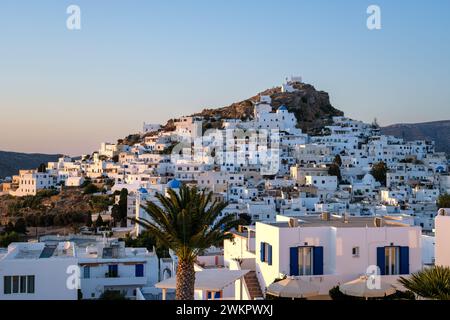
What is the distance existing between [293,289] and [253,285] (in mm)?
3662

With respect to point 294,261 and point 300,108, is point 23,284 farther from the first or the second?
point 300,108

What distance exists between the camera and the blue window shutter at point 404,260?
1533 cm

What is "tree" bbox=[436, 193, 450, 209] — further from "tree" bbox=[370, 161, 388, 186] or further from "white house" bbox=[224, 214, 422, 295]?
"white house" bbox=[224, 214, 422, 295]

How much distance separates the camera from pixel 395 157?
249ft

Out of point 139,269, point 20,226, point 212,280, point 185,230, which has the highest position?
point 185,230

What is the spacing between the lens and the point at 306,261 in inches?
597

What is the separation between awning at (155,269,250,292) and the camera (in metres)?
13.8

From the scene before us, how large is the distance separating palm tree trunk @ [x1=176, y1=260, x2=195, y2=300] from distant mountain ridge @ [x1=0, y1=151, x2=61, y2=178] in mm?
110068

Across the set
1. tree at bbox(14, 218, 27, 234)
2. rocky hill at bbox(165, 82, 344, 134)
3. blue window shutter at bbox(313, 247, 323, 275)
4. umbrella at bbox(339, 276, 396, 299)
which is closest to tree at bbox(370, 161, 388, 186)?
rocky hill at bbox(165, 82, 344, 134)

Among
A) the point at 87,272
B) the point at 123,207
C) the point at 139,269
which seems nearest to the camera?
the point at 87,272

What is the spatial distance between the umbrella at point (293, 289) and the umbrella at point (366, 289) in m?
0.65

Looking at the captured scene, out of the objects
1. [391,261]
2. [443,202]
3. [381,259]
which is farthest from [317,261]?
[443,202]
